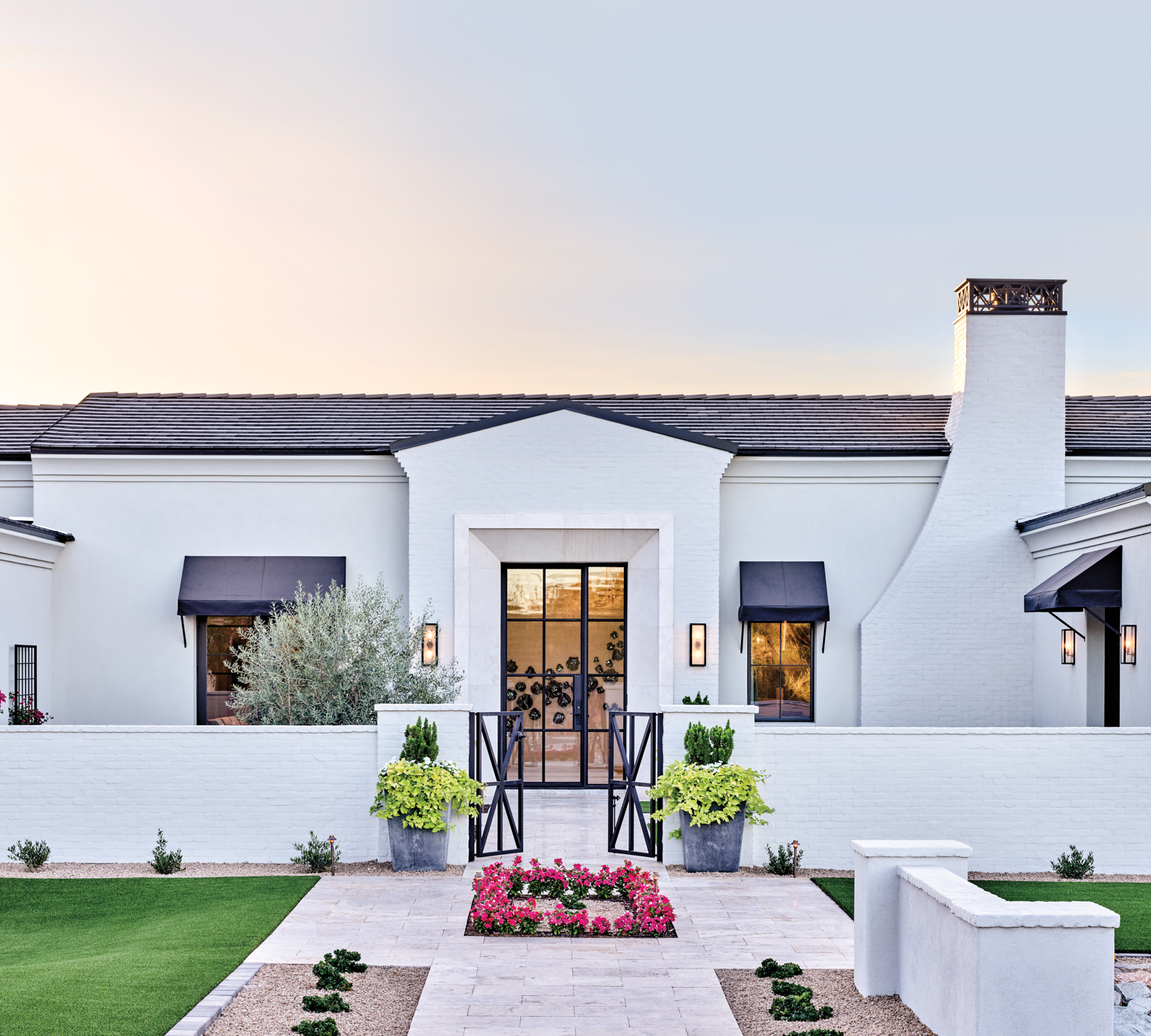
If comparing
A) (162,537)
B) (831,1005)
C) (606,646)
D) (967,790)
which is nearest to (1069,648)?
(967,790)

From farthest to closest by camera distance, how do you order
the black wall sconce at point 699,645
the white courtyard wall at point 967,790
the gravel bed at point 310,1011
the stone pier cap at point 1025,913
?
the black wall sconce at point 699,645, the white courtyard wall at point 967,790, the gravel bed at point 310,1011, the stone pier cap at point 1025,913

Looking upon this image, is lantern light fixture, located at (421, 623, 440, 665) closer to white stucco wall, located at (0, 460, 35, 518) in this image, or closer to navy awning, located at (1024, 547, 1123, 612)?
white stucco wall, located at (0, 460, 35, 518)

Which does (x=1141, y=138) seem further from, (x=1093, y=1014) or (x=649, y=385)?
(x=1093, y=1014)

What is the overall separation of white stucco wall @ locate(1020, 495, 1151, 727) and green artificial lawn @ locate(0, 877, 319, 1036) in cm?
937

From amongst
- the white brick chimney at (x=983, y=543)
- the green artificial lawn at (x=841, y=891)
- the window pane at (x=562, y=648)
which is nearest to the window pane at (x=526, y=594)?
the window pane at (x=562, y=648)

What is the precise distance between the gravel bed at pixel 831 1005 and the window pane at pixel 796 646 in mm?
9390

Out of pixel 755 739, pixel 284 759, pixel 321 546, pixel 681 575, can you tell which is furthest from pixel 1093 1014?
pixel 321 546

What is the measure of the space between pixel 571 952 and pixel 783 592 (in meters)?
9.25

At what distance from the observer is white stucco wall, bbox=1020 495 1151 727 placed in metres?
12.5

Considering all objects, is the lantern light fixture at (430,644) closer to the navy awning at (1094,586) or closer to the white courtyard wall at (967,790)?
the white courtyard wall at (967,790)

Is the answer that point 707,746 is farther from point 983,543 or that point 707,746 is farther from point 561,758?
point 983,543

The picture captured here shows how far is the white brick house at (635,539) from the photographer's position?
627 inches

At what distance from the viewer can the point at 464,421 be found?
18.3 metres

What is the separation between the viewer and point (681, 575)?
1586cm
